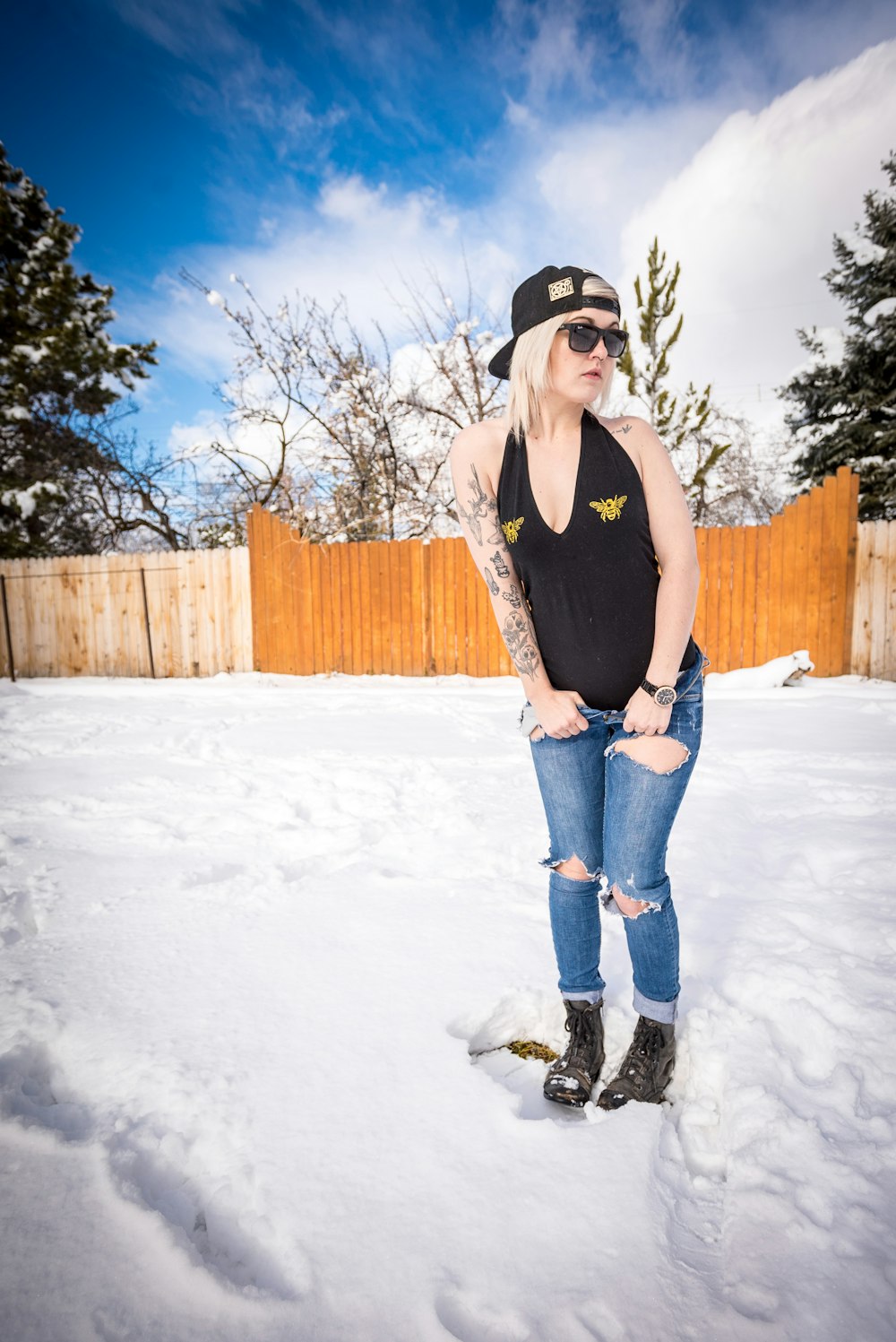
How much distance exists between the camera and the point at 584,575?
1.39 meters

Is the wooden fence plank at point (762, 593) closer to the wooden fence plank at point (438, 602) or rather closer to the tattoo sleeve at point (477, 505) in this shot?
the wooden fence plank at point (438, 602)

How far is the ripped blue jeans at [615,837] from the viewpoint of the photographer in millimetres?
1397

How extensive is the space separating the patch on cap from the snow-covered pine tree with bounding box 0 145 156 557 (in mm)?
15801

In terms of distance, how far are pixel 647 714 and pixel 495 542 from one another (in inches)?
Answer: 22.8

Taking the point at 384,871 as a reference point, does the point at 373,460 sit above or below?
above

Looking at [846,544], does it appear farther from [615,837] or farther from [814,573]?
[615,837]

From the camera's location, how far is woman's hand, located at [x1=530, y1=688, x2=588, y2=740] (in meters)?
1.42

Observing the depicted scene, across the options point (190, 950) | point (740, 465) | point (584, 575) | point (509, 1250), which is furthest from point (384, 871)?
point (740, 465)

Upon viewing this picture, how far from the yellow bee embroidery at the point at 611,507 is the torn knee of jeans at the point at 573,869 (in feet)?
2.81

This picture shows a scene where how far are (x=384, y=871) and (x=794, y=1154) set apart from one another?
173 centimetres

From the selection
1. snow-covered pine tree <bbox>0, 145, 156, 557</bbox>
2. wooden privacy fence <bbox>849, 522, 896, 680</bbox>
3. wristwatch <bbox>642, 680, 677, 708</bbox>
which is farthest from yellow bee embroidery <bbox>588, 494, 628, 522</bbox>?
snow-covered pine tree <bbox>0, 145, 156, 557</bbox>

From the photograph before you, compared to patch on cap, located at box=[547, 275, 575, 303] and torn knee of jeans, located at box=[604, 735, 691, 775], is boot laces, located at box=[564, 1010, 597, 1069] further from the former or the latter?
patch on cap, located at box=[547, 275, 575, 303]

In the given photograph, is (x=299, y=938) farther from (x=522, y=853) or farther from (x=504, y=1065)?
(x=522, y=853)

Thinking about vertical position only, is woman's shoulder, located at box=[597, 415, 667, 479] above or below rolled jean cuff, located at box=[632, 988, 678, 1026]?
above
